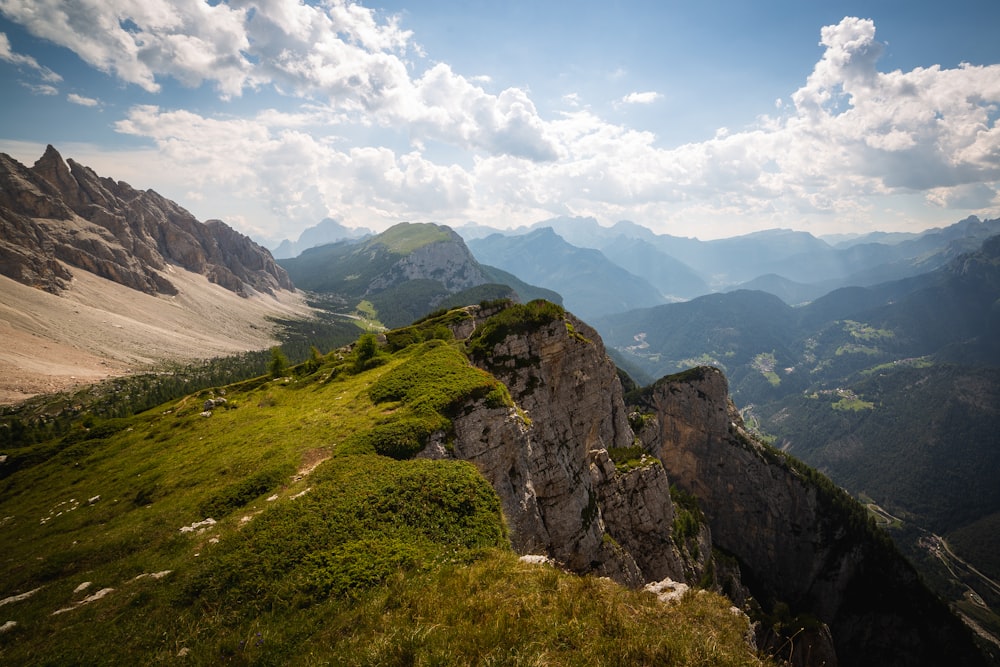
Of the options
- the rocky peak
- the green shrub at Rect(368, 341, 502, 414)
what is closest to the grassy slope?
the green shrub at Rect(368, 341, 502, 414)

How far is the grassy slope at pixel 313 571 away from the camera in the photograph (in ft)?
29.8

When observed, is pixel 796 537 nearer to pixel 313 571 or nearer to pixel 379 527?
pixel 379 527

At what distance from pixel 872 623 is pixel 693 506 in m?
48.1

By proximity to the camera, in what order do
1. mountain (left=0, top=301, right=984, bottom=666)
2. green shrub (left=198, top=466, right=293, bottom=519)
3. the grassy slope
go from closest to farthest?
the grassy slope → mountain (left=0, top=301, right=984, bottom=666) → green shrub (left=198, top=466, right=293, bottom=519)

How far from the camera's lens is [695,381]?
10675 cm

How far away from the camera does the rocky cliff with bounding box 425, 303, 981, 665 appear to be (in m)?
32.2

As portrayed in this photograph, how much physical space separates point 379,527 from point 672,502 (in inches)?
2177

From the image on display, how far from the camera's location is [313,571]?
495 inches

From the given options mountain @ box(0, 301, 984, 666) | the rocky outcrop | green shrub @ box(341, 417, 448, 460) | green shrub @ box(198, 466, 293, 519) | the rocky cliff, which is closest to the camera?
mountain @ box(0, 301, 984, 666)

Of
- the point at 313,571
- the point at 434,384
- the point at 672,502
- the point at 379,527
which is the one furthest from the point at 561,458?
the point at 672,502

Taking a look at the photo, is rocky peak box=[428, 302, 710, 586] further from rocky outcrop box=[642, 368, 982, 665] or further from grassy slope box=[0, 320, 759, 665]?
rocky outcrop box=[642, 368, 982, 665]

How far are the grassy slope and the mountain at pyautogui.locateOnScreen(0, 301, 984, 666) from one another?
0.08 metres

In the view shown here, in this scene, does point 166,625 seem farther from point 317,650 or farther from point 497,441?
point 497,441

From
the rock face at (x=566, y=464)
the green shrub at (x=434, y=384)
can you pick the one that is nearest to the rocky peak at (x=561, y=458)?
the rock face at (x=566, y=464)
